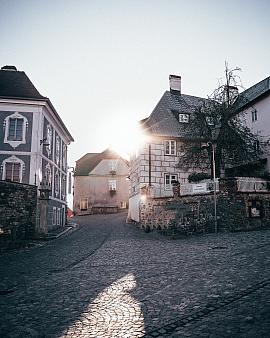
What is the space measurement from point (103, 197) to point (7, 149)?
27300mm

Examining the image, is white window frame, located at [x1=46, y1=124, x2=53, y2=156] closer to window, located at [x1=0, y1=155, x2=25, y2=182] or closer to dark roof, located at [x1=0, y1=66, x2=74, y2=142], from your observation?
dark roof, located at [x1=0, y1=66, x2=74, y2=142]

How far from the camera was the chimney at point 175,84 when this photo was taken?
34.3 m

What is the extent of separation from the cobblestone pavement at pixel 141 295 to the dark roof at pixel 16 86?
14.2 m

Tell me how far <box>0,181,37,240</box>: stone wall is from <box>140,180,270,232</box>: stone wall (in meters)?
9.13

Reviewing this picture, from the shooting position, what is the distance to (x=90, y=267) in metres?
10.5

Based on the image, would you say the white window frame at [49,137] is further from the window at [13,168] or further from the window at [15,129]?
the window at [13,168]

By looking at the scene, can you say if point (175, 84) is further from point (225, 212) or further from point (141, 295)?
point (141, 295)

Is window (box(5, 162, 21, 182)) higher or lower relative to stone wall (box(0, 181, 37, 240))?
higher

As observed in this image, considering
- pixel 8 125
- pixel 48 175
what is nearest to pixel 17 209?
pixel 48 175

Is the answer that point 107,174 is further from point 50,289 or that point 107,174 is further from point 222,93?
point 50,289

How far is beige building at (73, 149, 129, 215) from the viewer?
155 feet

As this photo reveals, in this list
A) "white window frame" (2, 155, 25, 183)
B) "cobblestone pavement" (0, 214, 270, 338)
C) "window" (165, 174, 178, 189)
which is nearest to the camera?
"cobblestone pavement" (0, 214, 270, 338)

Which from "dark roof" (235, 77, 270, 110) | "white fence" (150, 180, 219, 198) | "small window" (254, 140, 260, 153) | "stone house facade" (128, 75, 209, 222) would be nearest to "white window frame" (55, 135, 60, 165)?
"stone house facade" (128, 75, 209, 222)

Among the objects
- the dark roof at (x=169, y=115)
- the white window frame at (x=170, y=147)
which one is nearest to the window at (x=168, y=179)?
the white window frame at (x=170, y=147)
